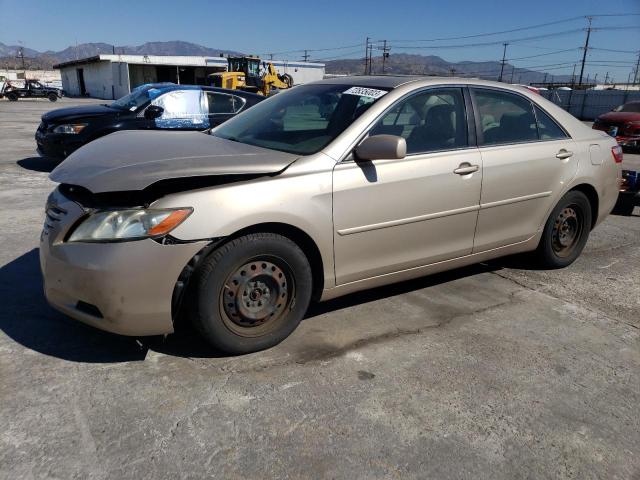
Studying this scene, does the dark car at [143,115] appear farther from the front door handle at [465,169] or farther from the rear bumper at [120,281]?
the rear bumper at [120,281]

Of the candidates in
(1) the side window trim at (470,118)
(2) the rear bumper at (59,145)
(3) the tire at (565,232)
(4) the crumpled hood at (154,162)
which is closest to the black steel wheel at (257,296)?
(4) the crumpled hood at (154,162)

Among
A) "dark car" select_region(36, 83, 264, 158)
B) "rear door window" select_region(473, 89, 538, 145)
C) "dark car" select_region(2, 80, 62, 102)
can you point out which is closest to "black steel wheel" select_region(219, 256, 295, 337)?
"rear door window" select_region(473, 89, 538, 145)

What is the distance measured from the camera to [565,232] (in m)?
4.69

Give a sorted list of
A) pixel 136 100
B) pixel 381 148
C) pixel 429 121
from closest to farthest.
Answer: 1. pixel 381 148
2. pixel 429 121
3. pixel 136 100

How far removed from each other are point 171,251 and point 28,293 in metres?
1.81

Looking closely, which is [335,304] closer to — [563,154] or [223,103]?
[563,154]

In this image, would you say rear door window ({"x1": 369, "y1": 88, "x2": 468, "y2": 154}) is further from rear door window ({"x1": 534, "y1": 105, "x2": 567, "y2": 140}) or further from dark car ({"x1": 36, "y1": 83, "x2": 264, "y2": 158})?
dark car ({"x1": 36, "y1": 83, "x2": 264, "y2": 158})

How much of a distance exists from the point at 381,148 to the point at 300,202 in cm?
60

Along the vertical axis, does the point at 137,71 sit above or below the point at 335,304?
above

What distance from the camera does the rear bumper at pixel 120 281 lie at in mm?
2598

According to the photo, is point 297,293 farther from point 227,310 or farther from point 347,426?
point 347,426

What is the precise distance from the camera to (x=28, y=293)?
3783 mm

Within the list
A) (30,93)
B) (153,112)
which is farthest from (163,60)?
(153,112)

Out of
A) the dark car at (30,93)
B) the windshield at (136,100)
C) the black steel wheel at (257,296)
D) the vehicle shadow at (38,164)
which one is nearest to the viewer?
the black steel wheel at (257,296)
